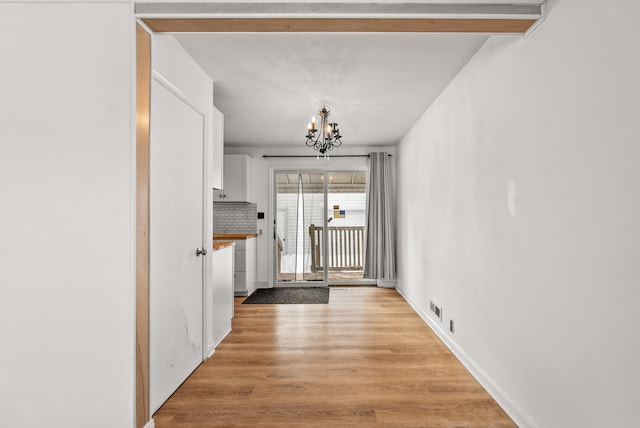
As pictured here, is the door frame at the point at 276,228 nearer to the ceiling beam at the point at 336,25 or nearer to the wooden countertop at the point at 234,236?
the wooden countertop at the point at 234,236

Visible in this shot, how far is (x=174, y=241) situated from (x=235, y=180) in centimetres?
329

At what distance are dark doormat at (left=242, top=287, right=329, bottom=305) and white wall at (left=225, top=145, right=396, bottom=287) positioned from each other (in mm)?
398

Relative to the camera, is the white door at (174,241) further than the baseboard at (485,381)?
Yes

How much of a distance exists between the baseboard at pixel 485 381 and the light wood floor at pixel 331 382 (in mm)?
45

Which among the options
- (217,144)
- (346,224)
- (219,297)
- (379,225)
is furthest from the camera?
(346,224)

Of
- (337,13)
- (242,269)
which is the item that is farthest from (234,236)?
(337,13)

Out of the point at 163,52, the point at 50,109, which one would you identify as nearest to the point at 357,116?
the point at 163,52

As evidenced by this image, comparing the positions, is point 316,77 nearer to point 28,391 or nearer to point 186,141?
point 186,141

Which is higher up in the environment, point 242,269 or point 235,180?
point 235,180

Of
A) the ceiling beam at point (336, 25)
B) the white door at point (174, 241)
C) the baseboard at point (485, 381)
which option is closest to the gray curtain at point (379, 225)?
the baseboard at point (485, 381)

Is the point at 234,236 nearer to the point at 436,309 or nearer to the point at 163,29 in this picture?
the point at 436,309

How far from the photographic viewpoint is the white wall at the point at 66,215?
1.73 metres

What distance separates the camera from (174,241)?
7.83ft

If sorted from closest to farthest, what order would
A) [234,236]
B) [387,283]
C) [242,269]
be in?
1. [242,269]
2. [234,236]
3. [387,283]
